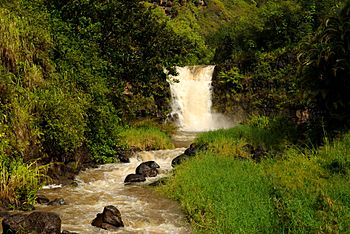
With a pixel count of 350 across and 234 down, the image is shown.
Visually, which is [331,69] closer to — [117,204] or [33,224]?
[117,204]

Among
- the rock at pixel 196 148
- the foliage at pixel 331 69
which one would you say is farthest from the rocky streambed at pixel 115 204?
the foliage at pixel 331 69

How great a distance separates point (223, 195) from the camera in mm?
7801

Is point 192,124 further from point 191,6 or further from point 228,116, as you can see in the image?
point 191,6

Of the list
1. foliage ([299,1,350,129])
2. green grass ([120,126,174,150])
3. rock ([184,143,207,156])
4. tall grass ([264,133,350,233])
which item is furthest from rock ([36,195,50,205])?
foliage ([299,1,350,129])

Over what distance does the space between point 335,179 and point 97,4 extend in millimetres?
14301

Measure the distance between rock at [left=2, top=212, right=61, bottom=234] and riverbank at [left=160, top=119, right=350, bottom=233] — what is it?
2352 millimetres

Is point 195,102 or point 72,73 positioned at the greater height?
point 72,73

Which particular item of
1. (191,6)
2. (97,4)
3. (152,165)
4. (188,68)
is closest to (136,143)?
(152,165)

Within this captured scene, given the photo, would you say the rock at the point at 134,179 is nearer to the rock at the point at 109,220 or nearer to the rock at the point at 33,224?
the rock at the point at 109,220

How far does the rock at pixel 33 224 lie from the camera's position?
6496 mm

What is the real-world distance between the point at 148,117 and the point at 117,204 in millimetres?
15442

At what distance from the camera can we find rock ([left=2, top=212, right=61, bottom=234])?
21.3 feet

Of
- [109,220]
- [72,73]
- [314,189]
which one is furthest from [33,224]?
[72,73]

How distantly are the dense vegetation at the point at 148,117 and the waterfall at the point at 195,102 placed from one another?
2544mm
